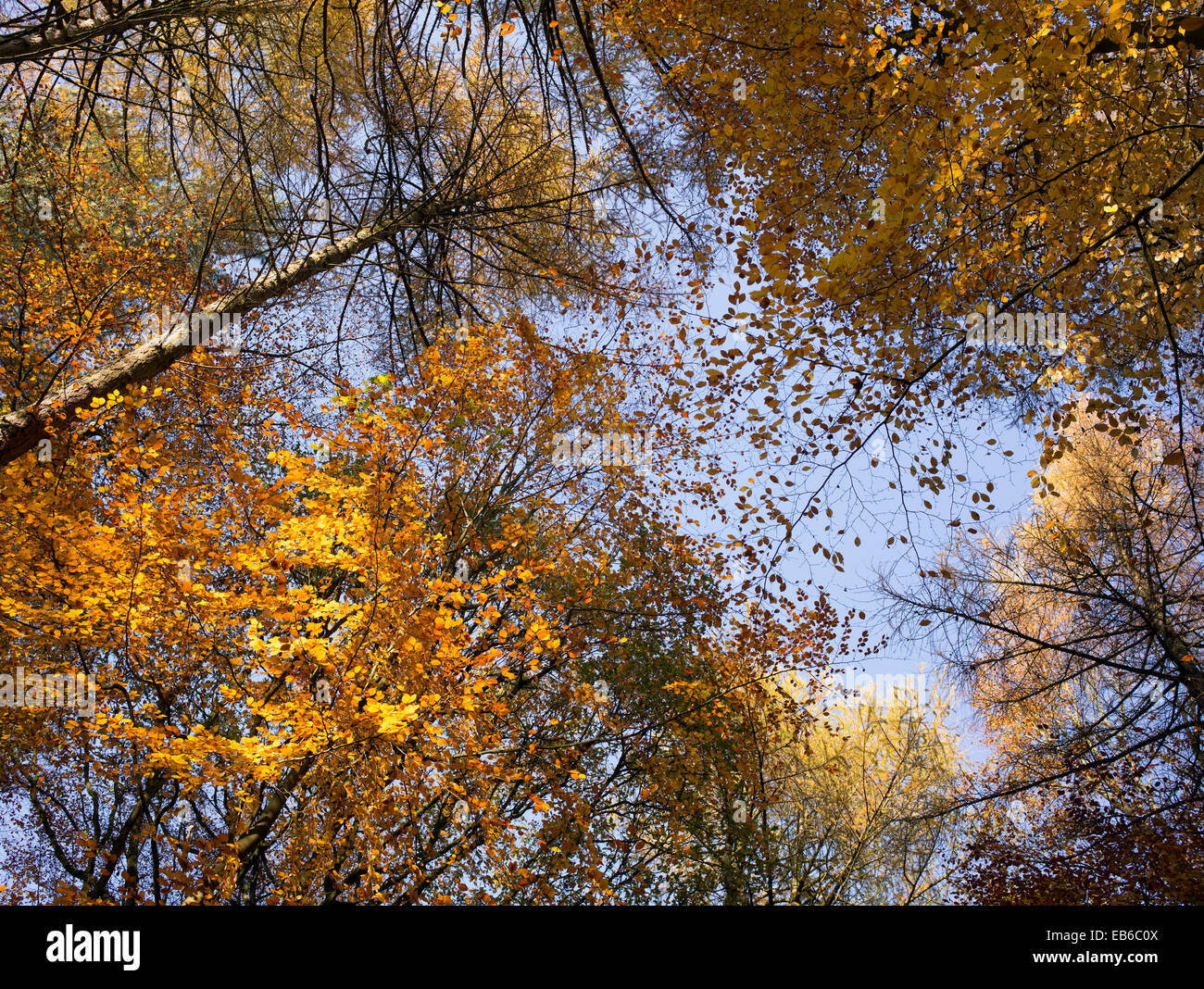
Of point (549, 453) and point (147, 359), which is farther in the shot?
point (549, 453)

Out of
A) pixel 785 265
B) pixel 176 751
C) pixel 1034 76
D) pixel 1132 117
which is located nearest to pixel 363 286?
pixel 785 265

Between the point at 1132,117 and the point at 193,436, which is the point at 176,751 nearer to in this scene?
the point at 193,436

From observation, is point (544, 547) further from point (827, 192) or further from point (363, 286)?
point (827, 192)

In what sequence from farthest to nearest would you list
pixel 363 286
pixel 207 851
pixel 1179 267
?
pixel 363 286
pixel 207 851
pixel 1179 267

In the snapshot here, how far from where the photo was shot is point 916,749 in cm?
1240

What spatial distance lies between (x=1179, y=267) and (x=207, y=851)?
31.5 ft

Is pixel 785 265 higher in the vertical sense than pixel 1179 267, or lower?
higher

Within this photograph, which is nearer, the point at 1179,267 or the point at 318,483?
the point at 1179,267

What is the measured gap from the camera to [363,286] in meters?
8.88

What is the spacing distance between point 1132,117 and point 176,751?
7668 millimetres

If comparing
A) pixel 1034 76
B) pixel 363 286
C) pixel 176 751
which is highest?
pixel 363 286
